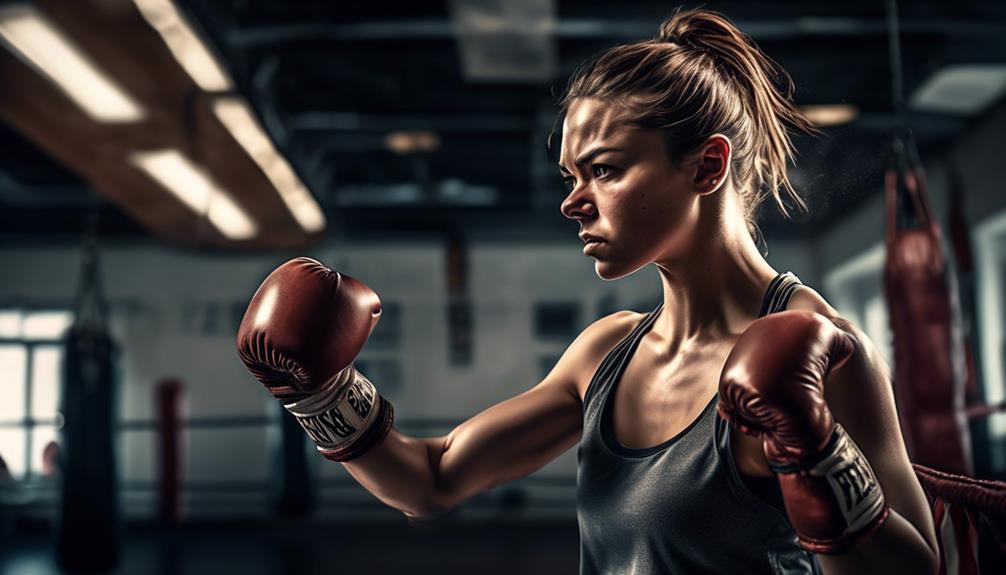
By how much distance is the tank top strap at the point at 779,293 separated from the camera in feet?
3.13

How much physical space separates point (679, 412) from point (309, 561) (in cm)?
553

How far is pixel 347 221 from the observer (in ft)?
25.6

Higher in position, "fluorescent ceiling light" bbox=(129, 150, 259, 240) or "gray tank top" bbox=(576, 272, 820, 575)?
"fluorescent ceiling light" bbox=(129, 150, 259, 240)

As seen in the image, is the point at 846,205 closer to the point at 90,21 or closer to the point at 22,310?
the point at 90,21

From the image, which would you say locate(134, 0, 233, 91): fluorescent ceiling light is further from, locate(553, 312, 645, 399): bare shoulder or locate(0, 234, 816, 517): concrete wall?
locate(0, 234, 816, 517): concrete wall

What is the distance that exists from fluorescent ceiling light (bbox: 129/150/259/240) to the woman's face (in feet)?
10.5

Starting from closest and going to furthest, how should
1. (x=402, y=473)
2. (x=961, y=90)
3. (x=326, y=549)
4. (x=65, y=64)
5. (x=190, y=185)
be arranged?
(x=402, y=473) → (x=65, y=64) → (x=190, y=185) → (x=961, y=90) → (x=326, y=549)

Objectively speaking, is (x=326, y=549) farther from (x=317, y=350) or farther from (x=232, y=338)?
(x=317, y=350)

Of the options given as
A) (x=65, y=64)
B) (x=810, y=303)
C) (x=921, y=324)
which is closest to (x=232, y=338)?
(x=65, y=64)

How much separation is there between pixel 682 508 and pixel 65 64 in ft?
8.70

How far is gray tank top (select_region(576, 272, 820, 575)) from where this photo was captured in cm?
89

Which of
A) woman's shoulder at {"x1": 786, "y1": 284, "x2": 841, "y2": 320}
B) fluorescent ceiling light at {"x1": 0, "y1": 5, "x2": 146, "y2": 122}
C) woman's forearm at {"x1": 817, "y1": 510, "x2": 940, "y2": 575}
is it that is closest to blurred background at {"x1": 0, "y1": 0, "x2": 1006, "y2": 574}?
fluorescent ceiling light at {"x1": 0, "y1": 5, "x2": 146, "y2": 122}

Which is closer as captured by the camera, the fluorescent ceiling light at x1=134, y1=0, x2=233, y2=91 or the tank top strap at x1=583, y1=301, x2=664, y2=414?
the tank top strap at x1=583, y1=301, x2=664, y2=414

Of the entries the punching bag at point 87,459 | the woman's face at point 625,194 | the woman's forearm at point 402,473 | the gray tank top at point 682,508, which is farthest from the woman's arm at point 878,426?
the punching bag at point 87,459
